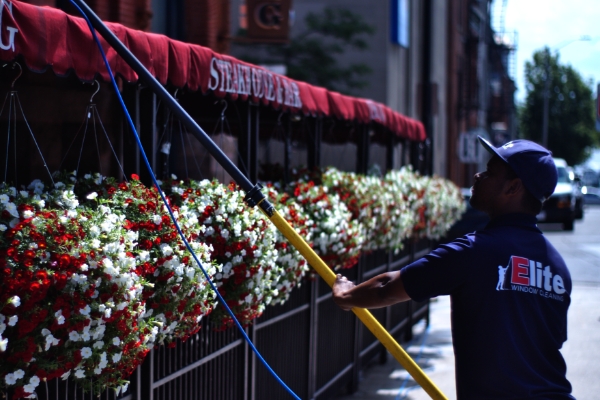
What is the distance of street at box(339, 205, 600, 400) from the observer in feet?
25.4

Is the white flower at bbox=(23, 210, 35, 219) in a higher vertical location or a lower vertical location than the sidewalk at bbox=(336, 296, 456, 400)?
higher

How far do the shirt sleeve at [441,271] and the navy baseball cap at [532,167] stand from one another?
1.05ft

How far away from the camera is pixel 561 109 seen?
68.6 m

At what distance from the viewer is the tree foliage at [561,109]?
68312 millimetres

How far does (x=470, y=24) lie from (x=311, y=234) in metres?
35.6

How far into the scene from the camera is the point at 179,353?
4.35 metres

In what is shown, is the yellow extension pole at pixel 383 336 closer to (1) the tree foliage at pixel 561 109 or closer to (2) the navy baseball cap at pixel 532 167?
(2) the navy baseball cap at pixel 532 167

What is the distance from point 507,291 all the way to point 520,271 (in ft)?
0.29

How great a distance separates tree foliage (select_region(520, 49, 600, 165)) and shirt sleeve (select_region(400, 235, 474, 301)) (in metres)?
68.0

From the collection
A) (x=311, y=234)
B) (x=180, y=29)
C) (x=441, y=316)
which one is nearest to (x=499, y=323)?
(x=311, y=234)

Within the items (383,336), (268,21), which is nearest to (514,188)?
(383,336)

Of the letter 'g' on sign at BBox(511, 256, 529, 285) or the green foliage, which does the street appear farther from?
the green foliage

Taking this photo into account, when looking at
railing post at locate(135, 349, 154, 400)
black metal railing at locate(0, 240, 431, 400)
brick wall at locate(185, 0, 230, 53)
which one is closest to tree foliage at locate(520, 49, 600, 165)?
brick wall at locate(185, 0, 230, 53)

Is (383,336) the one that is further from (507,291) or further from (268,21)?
(268,21)
